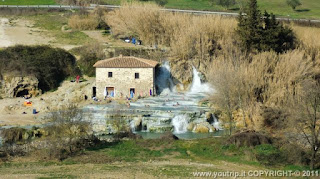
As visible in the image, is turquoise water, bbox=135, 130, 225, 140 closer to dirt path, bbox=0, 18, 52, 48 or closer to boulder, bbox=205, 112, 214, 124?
boulder, bbox=205, 112, 214, 124

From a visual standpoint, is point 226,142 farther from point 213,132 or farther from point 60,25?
point 60,25

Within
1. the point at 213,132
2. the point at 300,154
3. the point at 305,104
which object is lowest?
the point at 213,132

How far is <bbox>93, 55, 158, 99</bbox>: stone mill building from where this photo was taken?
188 ft

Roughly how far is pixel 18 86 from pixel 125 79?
37.8 ft

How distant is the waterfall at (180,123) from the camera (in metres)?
48.4

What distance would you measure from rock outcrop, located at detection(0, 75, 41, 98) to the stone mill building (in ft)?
22.8

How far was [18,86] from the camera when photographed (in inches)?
2307

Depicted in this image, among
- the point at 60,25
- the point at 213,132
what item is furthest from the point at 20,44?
the point at 213,132

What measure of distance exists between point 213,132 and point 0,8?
5462cm

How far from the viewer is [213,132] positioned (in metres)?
47.6

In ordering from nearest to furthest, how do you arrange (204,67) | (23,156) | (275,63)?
(23,156)
(275,63)
(204,67)

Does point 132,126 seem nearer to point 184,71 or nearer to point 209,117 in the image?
point 209,117

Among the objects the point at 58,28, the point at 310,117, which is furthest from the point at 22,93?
the point at 310,117

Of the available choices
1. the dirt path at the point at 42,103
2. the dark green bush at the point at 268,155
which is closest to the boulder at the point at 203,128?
the dark green bush at the point at 268,155
